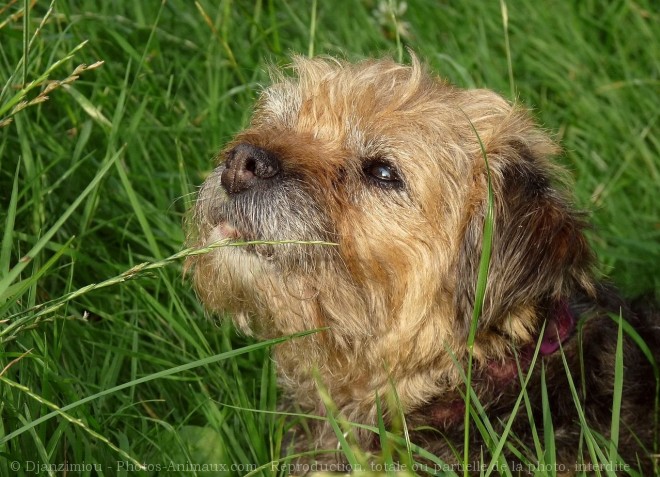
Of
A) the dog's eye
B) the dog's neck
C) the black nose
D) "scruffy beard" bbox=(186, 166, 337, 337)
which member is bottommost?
the dog's neck

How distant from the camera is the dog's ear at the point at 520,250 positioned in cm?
287

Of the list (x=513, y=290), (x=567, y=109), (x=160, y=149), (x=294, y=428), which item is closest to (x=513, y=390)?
(x=513, y=290)

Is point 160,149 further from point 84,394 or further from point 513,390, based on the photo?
point 513,390

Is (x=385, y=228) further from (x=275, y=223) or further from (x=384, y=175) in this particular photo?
(x=275, y=223)

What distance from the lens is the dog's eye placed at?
9.91 ft

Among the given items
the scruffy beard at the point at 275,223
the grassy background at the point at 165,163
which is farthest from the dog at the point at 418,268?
the grassy background at the point at 165,163

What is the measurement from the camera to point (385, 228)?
2934 mm

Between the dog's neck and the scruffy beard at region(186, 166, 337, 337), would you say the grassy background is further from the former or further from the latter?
the dog's neck

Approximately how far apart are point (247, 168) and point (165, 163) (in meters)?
1.41

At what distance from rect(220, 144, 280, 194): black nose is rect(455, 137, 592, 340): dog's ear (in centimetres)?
65

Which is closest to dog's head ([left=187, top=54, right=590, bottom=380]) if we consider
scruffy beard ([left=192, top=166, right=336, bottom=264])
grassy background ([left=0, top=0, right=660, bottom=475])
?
scruffy beard ([left=192, top=166, right=336, bottom=264])

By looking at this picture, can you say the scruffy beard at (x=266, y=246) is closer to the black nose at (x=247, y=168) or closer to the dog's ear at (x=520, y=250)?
the black nose at (x=247, y=168)

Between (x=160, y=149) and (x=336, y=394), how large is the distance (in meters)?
1.50

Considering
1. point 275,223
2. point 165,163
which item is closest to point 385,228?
point 275,223
